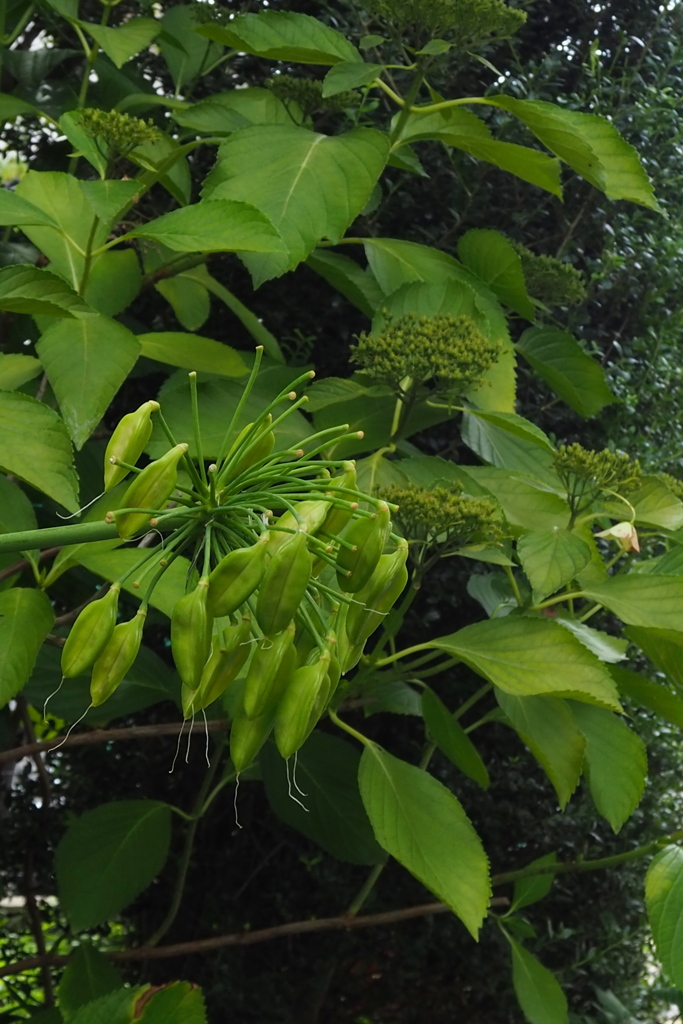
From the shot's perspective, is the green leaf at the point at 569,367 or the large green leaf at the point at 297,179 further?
the green leaf at the point at 569,367

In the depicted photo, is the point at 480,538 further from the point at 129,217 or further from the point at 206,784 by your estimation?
the point at 129,217

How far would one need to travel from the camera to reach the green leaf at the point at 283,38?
721 mm

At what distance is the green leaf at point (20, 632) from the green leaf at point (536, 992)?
1.79ft

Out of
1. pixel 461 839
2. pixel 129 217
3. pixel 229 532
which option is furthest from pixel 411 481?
pixel 129 217

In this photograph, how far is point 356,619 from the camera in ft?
1.25

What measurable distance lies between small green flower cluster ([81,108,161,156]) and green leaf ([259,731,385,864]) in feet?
1.63

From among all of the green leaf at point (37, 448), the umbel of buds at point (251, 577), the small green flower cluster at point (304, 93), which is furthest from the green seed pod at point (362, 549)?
the small green flower cluster at point (304, 93)

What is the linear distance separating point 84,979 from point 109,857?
0.10 meters

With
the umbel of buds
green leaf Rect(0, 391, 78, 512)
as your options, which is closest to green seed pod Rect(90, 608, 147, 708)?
the umbel of buds

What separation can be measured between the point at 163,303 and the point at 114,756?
0.48m

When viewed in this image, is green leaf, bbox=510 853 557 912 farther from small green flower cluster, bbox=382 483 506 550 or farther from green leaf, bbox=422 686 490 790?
Result: small green flower cluster, bbox=382 483 506 550

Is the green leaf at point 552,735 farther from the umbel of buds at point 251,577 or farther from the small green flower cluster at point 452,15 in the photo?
the small green flower cluster at point 452,15

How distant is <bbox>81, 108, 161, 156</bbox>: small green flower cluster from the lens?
68 centimetres

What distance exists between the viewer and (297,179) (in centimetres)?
70
